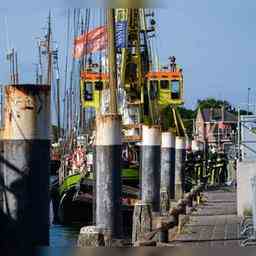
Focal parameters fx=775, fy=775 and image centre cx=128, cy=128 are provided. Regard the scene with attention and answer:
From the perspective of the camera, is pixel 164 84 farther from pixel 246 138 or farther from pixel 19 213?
pixel 19 213

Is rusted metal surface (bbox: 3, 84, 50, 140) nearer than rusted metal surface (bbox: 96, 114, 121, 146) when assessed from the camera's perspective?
Yes

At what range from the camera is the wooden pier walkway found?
14844 mm

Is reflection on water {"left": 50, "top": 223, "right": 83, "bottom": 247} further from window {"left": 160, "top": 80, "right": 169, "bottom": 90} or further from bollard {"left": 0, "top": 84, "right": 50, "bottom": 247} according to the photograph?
bollard {"left": 0, "top": 84, "right": 50, "bottom": 247}

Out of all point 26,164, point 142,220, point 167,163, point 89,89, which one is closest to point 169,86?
point 89,89

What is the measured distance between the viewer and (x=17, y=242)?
28.5 feet

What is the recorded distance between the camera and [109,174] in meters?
15.2

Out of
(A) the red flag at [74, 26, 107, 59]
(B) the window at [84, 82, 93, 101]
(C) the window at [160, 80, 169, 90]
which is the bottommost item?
(B) the window at [84, 82, 93, 101]

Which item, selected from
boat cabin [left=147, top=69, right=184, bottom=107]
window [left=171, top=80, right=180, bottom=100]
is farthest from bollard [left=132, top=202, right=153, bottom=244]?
window [left=171, top=80, right=180, bottom=100]

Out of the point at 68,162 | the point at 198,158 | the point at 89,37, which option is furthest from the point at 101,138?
the point at 198,158

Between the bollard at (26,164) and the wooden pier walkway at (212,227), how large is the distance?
3379mm

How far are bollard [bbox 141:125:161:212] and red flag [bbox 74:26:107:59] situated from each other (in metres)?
3.04

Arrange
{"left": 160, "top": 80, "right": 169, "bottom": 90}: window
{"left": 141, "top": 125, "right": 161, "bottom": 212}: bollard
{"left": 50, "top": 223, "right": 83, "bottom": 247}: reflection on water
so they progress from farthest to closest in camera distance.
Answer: {"left": 160, "top": 80, "right": 169, "bottom": 90}: window
{"left": 50, "top": 223, "right": 83, "bottom": 247}: reflection on water
{"left": 141, "top": 125, "right": 161, "bottom": 212}: bollard

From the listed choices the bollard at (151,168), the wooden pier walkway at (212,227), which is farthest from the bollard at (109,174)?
the bollard at (151,168)
